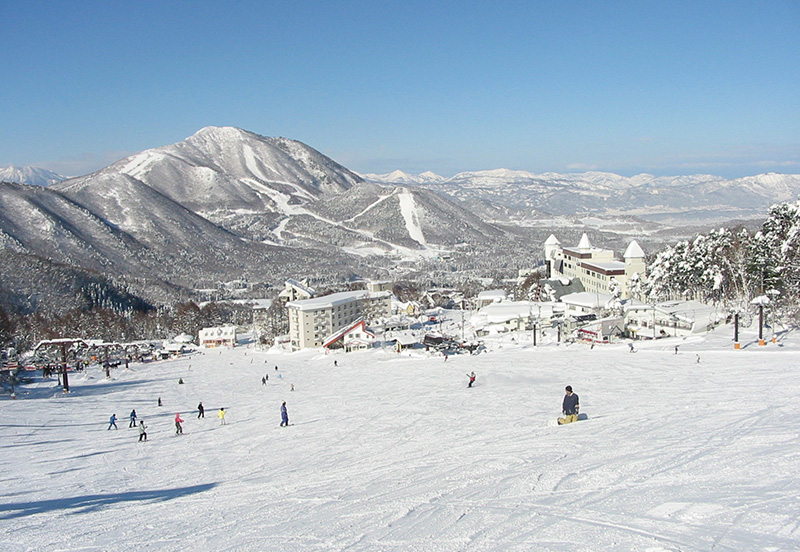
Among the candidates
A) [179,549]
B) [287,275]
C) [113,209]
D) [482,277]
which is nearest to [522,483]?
[179,549]

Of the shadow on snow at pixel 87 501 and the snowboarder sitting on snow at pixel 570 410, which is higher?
the snowboarder sitting on snow at pixel 570 410

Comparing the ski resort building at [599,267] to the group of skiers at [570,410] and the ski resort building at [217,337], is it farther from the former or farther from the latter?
the group of skiers at [570,410]

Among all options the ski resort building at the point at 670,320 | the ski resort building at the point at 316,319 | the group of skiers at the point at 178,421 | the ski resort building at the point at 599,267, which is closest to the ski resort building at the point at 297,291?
the ski resort building at the point at 316,319

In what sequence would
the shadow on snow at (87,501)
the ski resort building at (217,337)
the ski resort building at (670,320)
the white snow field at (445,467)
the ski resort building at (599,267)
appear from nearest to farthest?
the white snow field at (445,467), the shadow on snow at (87,501), the ski resort building at (670,320), the ski resort building at (599,267), the ski resort building at (217,337)

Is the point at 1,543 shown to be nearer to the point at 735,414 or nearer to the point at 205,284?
the point at 735,414

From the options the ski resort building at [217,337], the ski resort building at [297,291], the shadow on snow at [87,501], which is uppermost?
the ski resort building at [297,291]

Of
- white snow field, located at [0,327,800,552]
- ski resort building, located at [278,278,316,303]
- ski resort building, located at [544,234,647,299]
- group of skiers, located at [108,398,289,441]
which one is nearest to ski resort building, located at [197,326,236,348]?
ski resort building, located at [278,278,316,303]

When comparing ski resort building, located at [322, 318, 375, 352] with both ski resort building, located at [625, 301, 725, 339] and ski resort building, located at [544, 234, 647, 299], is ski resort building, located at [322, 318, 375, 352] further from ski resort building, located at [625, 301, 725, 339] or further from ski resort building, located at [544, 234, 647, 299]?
ski resort building, located at [544, 234, 647, 299]

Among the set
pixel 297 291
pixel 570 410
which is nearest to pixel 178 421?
pixel 570 410
